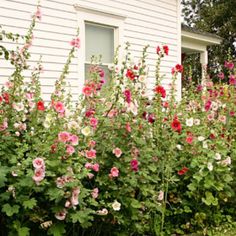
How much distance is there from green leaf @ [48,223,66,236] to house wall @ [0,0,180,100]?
420cm

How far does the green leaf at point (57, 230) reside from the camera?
3.20 meters

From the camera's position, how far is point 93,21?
8586mm

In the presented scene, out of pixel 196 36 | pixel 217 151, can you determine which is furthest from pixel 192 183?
pixel 196 36

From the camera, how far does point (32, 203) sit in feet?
9.80

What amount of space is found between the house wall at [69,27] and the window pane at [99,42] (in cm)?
36

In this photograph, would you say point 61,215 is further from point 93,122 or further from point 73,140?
point 93,122

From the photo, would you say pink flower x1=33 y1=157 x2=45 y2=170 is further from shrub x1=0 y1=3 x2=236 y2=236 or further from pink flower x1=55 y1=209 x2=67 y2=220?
pink flower x1=55 y1=209 x2=67 y2=220

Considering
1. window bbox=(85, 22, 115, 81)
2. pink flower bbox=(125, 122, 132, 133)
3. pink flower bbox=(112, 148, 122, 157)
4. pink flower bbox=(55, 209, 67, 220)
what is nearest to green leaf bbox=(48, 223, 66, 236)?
pink flower bbox=(55, 209, 67, 220)

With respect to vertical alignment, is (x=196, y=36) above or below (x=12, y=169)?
above

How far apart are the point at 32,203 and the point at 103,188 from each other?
32.0 inches

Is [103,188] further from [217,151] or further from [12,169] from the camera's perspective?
[217,151]

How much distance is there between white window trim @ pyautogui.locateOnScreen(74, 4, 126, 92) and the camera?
328 inches

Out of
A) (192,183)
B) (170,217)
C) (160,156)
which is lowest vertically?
(170,217)

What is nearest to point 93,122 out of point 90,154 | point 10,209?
point 90,154
